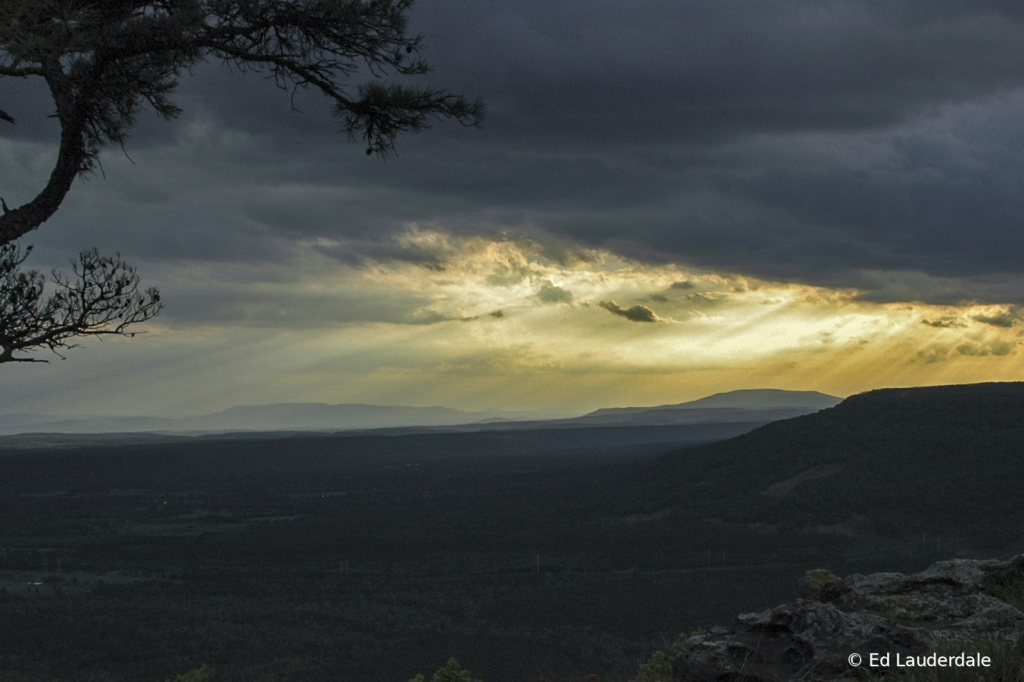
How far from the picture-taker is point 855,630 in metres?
6.14

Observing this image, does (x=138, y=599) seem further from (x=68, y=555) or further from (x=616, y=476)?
(x=616, y=476)

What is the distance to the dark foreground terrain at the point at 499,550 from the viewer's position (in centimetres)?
3750

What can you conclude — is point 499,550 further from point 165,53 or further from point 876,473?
point 165,53

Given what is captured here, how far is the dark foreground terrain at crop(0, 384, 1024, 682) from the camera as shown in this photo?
37.5 m

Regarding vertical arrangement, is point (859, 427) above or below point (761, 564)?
above

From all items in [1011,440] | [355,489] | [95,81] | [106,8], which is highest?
[106,8]

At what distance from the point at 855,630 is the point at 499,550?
63112 millimetres

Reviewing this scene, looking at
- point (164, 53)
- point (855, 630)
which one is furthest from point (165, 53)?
point (855, 630)

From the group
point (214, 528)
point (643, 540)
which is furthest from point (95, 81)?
point (214, 528)

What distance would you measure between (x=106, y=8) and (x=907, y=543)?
226ft

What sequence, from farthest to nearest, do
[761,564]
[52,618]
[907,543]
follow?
[907,543], [761,564], [52,618]

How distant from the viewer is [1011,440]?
83.8 m

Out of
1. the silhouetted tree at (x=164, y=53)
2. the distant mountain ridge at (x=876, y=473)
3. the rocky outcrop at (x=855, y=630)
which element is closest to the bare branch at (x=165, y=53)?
the silhouetted tree at (x=164, y=53)

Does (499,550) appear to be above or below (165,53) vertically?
below
